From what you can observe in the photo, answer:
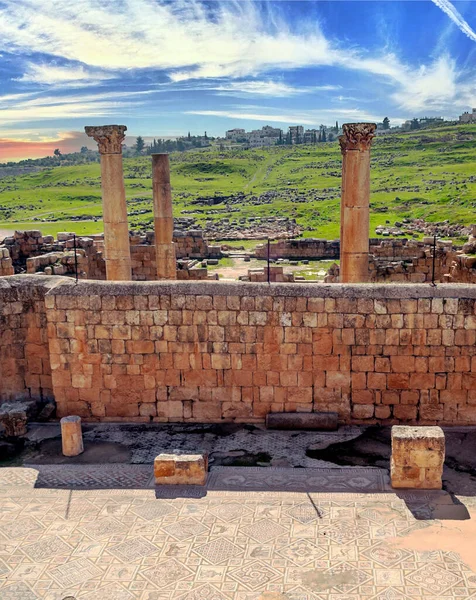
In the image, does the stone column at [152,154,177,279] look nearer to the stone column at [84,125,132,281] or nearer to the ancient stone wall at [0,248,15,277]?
the stone column at [84,125,132,281]

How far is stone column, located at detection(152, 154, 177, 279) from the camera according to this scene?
1945 centimetres

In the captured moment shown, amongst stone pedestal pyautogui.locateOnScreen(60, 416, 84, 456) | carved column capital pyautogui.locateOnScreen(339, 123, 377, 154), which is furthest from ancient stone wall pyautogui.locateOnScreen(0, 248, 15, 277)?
stone pedestal pyautogui.locateOnScreen(60, 416, 84, 456)

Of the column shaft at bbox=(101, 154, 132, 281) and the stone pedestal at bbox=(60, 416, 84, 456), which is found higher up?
the column shaft at bbox=(101, 154, 132, 281)

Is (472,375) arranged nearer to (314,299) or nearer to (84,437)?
(314,299)

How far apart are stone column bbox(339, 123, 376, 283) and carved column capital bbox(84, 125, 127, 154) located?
557 cm

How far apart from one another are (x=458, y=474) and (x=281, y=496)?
2.63 meters

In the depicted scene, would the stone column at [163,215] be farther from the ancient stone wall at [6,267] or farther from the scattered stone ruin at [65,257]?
the ancient stone wall at [6,267]

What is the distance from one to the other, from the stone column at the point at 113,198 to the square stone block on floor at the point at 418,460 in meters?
10.2

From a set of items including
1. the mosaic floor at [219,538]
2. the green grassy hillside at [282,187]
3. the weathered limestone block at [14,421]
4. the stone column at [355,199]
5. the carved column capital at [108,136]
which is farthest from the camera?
the green grassy hillside at [282,187]

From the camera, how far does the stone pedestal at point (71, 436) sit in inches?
395

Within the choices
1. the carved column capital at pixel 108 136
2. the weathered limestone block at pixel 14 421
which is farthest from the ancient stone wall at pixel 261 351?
the carved column capital at pixel 108 136

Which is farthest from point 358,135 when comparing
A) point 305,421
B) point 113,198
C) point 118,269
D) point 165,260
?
point 165,260

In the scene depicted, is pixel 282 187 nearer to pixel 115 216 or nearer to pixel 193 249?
pixel 193 249

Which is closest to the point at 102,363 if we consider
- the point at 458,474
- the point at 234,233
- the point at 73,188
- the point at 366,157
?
the point at 458,474
